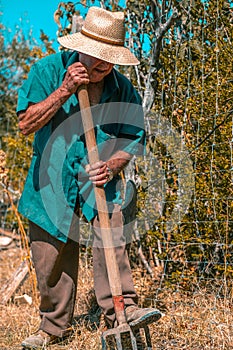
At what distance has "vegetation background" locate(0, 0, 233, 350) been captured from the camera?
3.53 m

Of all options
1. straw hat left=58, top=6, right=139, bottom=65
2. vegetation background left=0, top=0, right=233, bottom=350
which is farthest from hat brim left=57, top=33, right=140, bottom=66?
vegetation background left=0, top=0, right=233, bottom=350

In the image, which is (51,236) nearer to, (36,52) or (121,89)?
(121,89)

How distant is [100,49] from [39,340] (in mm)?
1694

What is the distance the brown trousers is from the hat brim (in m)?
0.85

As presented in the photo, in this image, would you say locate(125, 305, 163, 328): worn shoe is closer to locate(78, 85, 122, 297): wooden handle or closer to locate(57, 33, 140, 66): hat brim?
locate(78, 85, 122, 297): wooden handle

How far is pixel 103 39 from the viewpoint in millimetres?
2943

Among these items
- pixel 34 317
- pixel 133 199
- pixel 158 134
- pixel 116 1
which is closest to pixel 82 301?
pixel 34 317

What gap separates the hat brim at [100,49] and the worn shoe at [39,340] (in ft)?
5.37

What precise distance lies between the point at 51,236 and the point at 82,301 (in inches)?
44.5

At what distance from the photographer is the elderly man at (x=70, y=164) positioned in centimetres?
301

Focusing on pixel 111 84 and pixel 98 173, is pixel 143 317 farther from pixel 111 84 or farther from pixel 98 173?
pixel 111 84

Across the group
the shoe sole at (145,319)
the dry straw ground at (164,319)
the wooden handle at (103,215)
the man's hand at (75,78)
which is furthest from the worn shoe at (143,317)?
the man's hand at (75,78)

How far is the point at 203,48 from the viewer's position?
12.3 ft

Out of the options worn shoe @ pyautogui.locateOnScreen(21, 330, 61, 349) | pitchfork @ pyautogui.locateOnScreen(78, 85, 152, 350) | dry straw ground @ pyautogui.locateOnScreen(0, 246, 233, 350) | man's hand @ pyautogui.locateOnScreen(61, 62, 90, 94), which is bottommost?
dry straw ground @ pyautogui.locateOnScreen(0, 246, 233, 350)
